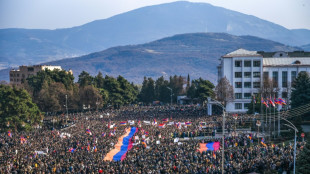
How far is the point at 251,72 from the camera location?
8038 centimetres

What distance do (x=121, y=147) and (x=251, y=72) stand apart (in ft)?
146

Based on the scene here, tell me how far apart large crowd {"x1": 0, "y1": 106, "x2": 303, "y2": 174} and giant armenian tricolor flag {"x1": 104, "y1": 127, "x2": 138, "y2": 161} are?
0.50m

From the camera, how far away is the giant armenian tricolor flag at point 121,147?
38.4m

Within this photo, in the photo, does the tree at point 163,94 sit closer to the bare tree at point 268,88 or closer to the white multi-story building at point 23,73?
the bare tree at point 268,88

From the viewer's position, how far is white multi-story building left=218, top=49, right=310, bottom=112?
262ft

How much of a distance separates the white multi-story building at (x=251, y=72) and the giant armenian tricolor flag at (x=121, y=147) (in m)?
35.0

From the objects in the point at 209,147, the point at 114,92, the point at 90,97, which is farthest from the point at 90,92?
the point at 209,147

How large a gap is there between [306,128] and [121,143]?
2285 cm

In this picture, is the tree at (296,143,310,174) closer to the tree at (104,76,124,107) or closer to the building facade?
the tree at (104,76,124,107)

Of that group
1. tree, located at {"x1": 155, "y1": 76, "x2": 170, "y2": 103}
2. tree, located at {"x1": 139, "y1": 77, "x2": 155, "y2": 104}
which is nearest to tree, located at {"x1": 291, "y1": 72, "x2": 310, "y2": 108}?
tree, located at {"x1": 155, "y1": 76, "x2": 170, "y2": 103}

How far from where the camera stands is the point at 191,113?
7312 cm

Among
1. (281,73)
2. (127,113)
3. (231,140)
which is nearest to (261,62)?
(281,73)

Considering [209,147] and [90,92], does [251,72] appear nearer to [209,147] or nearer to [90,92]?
[90,92]

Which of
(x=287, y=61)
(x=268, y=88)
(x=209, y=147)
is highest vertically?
(x=287, y=61)
